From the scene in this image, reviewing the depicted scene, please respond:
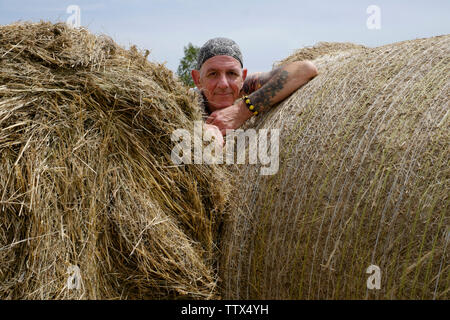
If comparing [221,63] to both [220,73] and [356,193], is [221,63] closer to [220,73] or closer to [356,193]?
[220,73]

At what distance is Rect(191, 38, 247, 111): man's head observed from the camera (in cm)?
358

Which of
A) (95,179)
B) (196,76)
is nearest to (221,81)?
(196,76)

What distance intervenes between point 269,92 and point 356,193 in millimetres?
1108

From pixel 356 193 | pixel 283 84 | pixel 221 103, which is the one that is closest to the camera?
pixel 356 193

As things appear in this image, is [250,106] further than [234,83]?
No

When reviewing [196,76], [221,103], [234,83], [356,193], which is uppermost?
[196,76]

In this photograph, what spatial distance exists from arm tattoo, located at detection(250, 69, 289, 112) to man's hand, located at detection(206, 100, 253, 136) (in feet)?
0.31

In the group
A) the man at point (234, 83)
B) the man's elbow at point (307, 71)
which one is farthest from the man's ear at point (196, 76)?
the man's elbow at point (307, 71)

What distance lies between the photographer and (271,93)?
3113mm

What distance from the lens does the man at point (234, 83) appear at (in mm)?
3123

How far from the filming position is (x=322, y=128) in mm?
2580

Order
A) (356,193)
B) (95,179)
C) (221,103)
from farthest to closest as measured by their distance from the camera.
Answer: (221,103)
(95,179)
(356,193)
